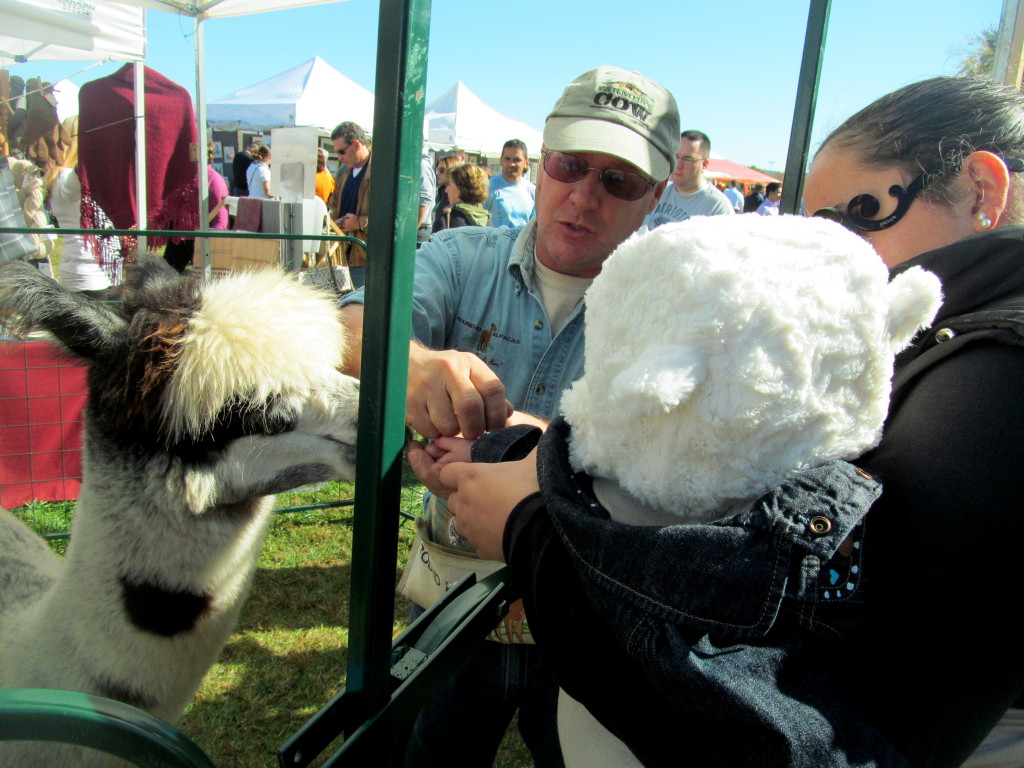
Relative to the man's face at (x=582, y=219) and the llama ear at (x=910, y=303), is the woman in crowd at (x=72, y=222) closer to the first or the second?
the man's face at (x=582, y=219)

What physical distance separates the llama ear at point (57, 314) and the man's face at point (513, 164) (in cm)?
636

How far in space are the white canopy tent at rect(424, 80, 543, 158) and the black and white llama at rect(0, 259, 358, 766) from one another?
13.8 metres

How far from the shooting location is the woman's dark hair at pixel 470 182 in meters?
6.57

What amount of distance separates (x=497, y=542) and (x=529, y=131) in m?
16.7

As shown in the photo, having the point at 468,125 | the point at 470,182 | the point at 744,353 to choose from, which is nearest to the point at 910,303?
the point at 744,353

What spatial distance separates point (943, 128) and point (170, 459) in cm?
148

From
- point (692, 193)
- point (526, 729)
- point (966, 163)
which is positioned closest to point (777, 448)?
point (966, 163)

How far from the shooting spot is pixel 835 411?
65 cm

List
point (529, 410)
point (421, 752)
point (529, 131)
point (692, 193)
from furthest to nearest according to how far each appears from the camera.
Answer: point (529, 131)
point (692, 193)
point (421, 752)
point (529, 410)

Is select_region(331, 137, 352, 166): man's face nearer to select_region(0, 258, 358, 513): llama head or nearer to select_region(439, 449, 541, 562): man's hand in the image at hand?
select_region(0, 258, 358, 513): llama head

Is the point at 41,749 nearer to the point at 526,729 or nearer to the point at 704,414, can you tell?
the point at 526,729

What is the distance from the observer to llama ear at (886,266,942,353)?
65 centimetres

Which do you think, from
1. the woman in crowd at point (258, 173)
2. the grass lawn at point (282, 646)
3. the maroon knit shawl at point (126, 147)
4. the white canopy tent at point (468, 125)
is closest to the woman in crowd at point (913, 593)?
the grass lawn at point (282, 646)

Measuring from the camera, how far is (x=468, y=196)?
22.0ft
